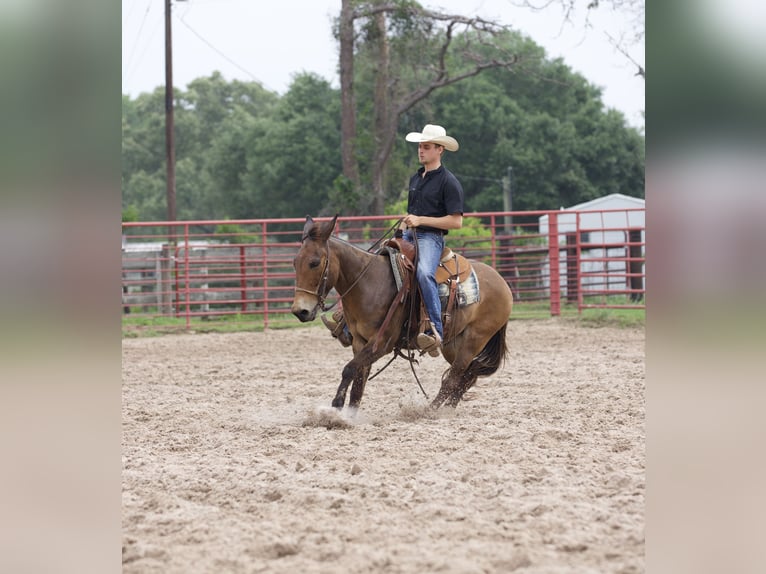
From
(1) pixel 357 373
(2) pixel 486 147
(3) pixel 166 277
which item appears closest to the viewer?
(1) pixel 357 373

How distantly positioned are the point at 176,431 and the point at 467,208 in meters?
38.6

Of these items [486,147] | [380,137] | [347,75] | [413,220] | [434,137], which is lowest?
[413,220]

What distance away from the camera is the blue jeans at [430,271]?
6402 millimetres

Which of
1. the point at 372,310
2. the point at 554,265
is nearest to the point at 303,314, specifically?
the point at 372,310

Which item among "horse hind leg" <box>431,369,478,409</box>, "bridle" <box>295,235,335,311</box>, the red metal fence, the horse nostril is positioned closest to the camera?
the horse nostril

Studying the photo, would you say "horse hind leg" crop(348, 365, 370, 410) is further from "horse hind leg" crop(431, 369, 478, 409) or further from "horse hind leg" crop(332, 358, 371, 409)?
"horse hind leg" crop(431, 369, 478, 409)

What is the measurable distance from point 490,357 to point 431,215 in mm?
1434

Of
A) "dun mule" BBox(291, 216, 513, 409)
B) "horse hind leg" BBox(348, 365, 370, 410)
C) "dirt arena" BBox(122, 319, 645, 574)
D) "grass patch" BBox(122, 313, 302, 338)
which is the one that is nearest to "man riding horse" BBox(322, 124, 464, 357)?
"dun mule" BBox(291, 216, 513, 409)

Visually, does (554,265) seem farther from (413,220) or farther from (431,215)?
(413,220)

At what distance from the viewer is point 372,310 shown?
6.37 m

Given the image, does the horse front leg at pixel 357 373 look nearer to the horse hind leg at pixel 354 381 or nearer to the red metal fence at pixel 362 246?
the horse hind leg at pixel 354 381

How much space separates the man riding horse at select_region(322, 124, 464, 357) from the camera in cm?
638
